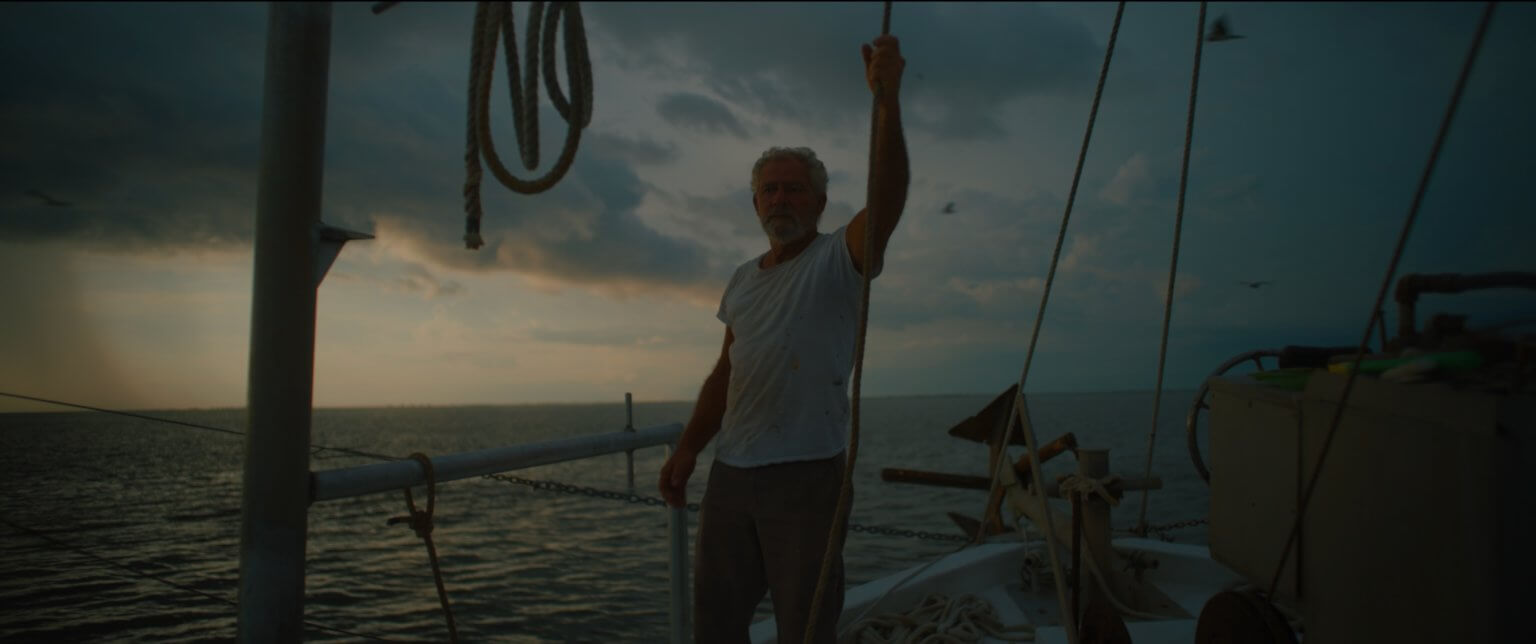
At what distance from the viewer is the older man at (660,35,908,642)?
2002mm

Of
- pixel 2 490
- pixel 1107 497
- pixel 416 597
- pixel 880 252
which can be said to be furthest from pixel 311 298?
pixel 416 597

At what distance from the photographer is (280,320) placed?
1296 mm

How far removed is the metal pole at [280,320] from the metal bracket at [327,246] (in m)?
0.03

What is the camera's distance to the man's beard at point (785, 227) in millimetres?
2205

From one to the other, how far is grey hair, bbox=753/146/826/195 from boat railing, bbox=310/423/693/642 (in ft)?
3.00

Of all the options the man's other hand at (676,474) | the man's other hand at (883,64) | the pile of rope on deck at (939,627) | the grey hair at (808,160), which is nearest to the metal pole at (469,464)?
the man's other hand at (676,474)

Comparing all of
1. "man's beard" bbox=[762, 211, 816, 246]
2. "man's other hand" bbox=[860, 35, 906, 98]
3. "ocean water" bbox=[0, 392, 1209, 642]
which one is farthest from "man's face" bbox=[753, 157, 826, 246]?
"ocean water" bbox=[0, 392, 1209, 642]

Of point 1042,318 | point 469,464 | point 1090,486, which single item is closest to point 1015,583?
point 1090,486

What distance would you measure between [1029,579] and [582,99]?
4135 mm

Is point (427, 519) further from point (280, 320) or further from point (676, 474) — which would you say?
point (676, 474)

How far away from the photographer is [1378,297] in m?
1.34

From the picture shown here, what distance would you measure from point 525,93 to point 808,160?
947mm

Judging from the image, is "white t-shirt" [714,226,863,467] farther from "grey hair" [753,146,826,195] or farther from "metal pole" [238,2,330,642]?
"metal pole" [238,2,330,642]

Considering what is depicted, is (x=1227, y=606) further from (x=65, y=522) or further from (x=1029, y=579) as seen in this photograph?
(x=65, y=522)
